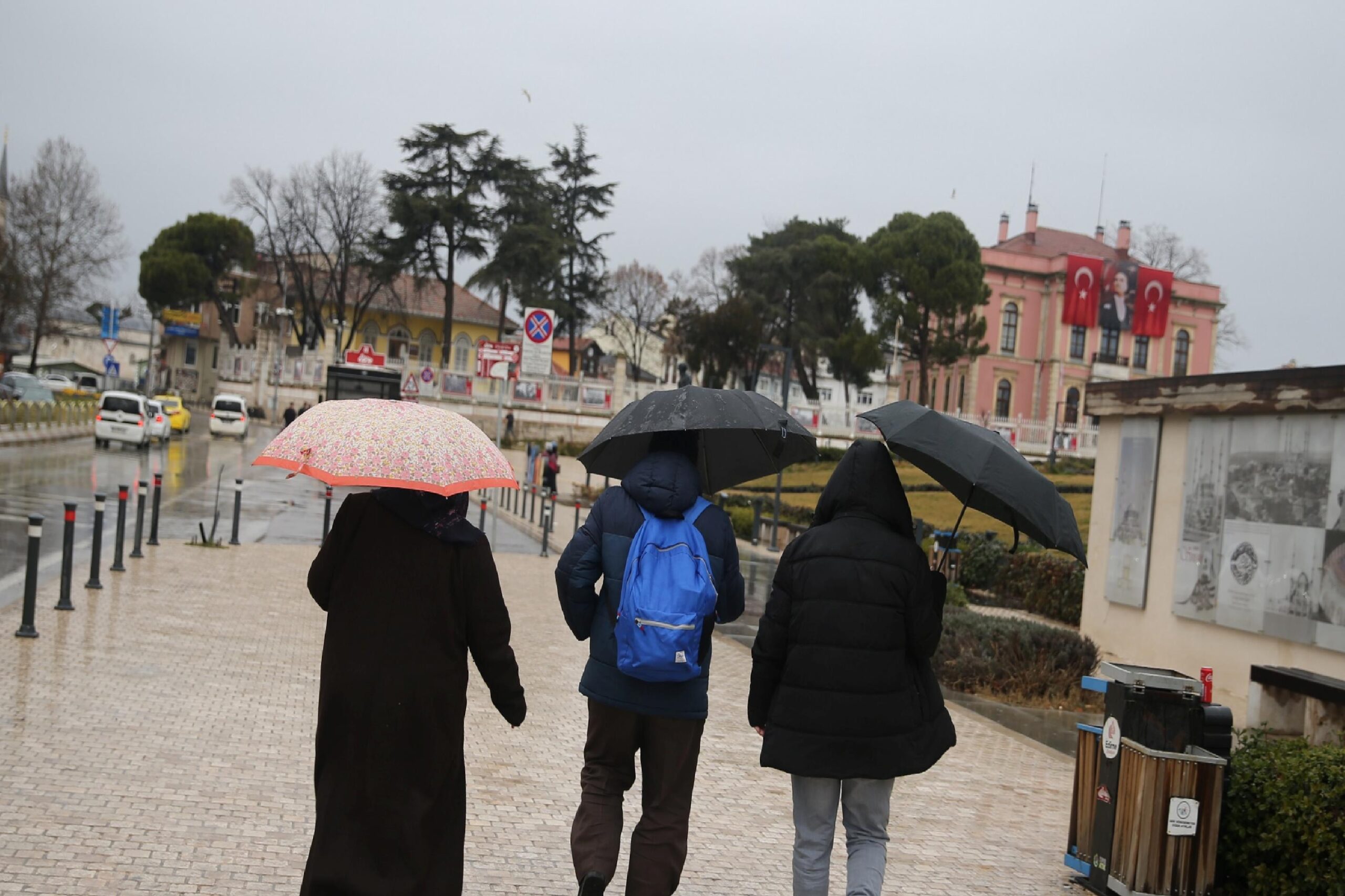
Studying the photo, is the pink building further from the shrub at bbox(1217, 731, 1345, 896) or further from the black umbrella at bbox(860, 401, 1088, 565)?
the black umbrella at bbox(860, 401, 1088, 565)

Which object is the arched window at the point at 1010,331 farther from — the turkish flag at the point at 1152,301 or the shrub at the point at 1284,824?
the shrub at the point at 1284,824

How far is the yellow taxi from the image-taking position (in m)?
46.7

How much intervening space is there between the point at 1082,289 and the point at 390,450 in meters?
69.6

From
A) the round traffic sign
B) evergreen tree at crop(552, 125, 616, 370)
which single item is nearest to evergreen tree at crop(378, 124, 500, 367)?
evergreen tree at crop(552, 125, 616, 370)

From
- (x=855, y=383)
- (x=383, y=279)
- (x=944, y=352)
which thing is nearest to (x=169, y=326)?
(x=383, y=279)

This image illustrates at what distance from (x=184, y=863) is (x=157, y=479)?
1163 centimetres

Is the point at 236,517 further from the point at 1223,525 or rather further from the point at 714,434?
the point at 714,434

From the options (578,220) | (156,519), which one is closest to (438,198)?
(578,220)

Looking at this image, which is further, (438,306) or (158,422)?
(438,306)


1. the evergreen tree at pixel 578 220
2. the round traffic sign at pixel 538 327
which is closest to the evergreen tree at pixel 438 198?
the evergreen tree at pixel 578 220

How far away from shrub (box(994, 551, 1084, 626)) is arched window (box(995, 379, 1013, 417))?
2119 inches

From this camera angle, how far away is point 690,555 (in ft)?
13.6

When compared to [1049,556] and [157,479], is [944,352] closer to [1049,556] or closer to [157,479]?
[1049,556]

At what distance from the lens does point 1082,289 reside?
6850 centimetres
